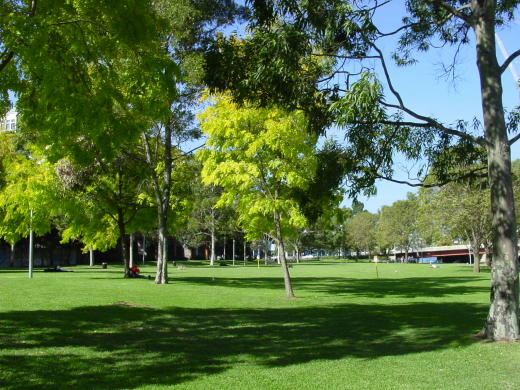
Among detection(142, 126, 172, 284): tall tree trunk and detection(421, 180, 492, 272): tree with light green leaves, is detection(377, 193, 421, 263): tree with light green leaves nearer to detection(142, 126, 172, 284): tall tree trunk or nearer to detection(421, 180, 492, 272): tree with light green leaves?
detection(421, 180, 492, 272): tree with light green leaves

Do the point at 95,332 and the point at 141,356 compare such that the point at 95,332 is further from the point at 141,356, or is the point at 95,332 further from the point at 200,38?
the point at 200,38

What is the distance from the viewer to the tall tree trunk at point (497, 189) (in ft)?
34.0

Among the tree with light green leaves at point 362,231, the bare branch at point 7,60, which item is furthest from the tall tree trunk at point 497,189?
the tree with light green leaves at point 362,231

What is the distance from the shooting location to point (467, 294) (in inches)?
960

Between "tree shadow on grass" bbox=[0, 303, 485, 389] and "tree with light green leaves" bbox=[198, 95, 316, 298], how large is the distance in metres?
4.50

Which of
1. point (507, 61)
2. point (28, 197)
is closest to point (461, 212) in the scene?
point (28, 197)

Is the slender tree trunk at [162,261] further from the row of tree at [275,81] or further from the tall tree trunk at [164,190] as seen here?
the row of tree at [275,81]

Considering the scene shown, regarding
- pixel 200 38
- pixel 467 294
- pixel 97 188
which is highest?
pixel 200 38

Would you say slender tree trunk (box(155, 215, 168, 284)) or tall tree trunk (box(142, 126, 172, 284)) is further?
slender tree trunk (box(155, 215, 168, 284))

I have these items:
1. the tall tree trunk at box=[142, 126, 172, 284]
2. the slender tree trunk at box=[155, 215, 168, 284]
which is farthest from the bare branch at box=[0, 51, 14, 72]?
the slender tree trunk at box=[155, 215, 168, 284]

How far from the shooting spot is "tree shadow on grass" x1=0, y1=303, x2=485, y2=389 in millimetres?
7703

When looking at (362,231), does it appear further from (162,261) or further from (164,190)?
(164,190)

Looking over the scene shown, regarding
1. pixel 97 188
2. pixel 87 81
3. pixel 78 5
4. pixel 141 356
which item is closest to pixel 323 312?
pixel 141 356

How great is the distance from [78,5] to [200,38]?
580 inches
